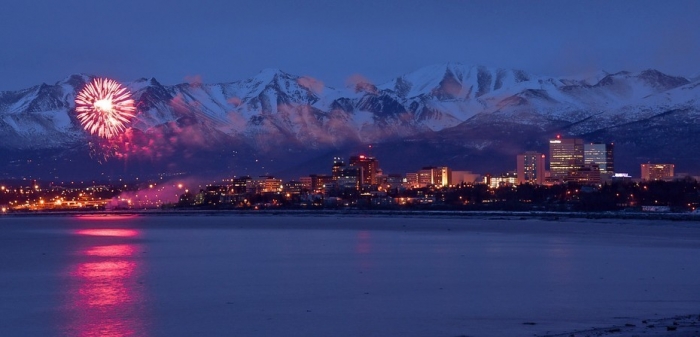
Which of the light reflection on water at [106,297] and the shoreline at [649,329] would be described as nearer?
the shoreline at [649,329]

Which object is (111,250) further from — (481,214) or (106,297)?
(481,214)

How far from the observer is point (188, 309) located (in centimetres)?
1927

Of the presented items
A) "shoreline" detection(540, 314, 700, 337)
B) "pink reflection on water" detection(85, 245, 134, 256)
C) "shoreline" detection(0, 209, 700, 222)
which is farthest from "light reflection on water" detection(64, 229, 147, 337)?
"shoreline" detection(0, 209, 700, 222)

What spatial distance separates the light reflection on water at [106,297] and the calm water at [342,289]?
0.13ft

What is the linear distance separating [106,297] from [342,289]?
205 inches

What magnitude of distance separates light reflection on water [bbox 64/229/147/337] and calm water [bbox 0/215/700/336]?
39mm

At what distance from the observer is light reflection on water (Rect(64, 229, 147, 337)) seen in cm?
1680

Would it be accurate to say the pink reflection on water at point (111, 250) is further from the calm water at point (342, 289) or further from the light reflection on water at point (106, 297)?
the light reflection on water at point (106, 297)

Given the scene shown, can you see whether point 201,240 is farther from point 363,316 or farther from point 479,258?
point 363,316

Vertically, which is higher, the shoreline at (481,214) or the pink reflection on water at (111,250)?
the shoreline at (481,214)

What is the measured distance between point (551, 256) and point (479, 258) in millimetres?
2615

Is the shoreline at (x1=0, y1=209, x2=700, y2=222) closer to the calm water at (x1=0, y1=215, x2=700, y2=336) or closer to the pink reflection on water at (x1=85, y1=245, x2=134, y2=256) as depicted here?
the calm water at (x1=0, y1=215, x2=700, y2=336)

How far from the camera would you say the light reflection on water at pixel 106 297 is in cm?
1680

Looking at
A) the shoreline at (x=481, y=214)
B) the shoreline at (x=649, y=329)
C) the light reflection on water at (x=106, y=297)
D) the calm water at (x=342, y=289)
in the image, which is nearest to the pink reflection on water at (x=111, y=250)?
the calm water at (x=342, y=289)
